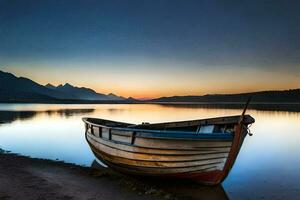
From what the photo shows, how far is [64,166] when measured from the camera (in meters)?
14.5

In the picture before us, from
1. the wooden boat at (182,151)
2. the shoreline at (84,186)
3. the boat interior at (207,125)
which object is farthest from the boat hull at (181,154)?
the boat interior at (207,125)

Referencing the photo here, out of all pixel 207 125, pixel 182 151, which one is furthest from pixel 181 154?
pixel 207 125

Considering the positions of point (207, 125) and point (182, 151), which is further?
point (207, 125)

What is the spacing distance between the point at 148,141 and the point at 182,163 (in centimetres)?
132

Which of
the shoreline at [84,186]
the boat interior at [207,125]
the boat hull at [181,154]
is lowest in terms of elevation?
the shoreline at [84,186]

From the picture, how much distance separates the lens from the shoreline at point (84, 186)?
9.49m

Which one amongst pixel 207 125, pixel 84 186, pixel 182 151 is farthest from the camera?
pixel 207 125

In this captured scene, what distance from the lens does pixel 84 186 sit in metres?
10.6

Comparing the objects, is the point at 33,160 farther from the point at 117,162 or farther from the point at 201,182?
the point at 201,182

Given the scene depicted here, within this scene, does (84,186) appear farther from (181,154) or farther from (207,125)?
(207,125)

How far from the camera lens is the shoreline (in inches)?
374

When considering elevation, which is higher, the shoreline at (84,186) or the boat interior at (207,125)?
the boat interior at (207,125)

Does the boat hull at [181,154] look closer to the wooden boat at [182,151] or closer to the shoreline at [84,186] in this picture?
the wooden boat at [182,151]

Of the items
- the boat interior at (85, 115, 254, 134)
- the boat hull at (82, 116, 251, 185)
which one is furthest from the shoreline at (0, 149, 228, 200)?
the boat interior at (85, 115, 254, 134)
